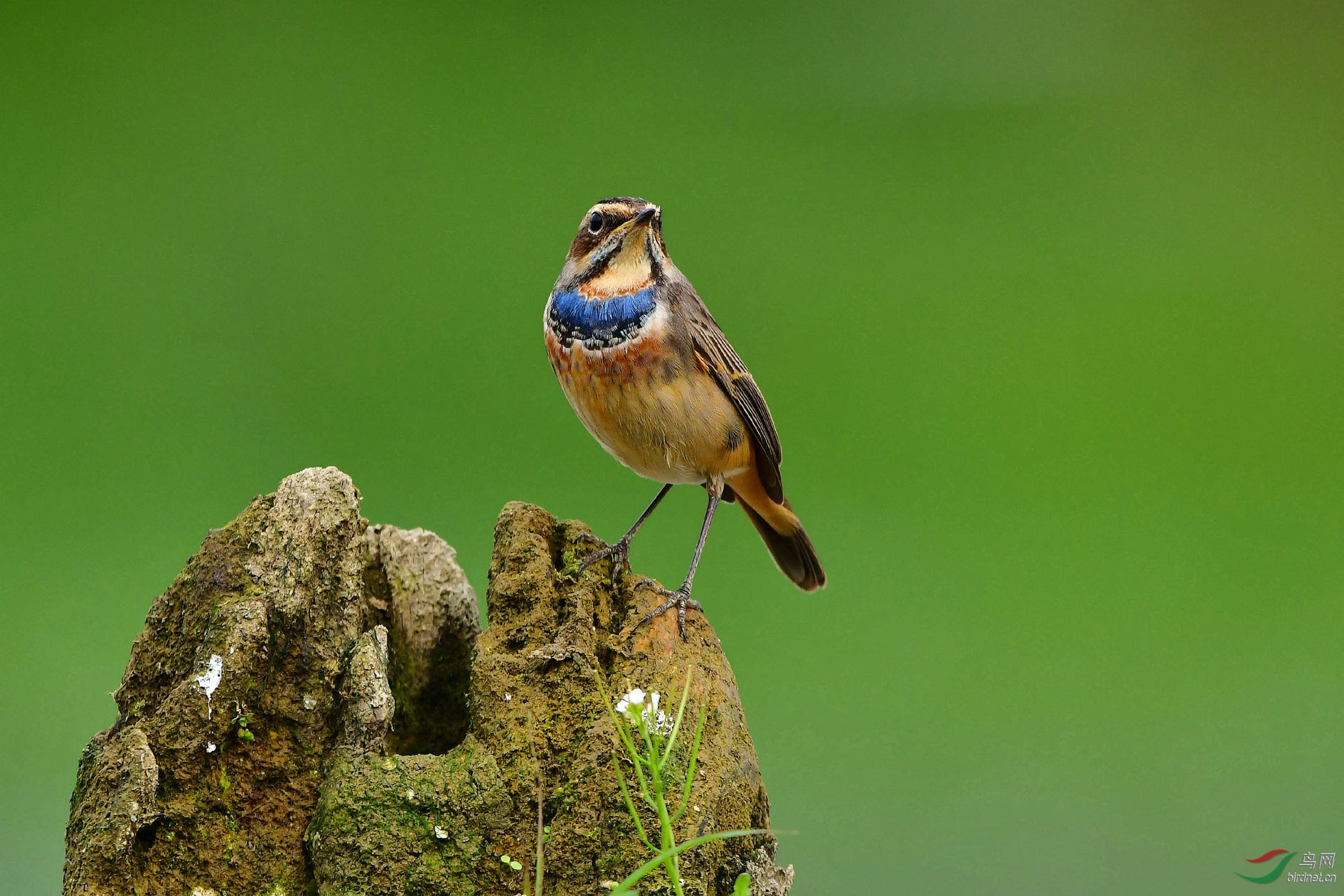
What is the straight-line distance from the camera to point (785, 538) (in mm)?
4117

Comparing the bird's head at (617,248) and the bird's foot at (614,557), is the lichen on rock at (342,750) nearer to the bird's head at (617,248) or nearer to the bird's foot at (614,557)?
the bird's foot at (614,557)

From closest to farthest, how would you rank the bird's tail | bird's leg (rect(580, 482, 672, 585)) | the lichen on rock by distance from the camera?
the lichen on rock < bird's leg (rect(580, 482, 672, 585)) < the bird's tail

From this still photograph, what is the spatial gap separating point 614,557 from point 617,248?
873 mm

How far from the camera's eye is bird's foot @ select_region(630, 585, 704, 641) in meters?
2.83

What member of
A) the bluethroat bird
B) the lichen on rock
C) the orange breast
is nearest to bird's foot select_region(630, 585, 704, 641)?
the lichen on rock

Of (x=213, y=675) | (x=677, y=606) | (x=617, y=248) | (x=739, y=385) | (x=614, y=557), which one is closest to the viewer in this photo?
(x=213, y=675)

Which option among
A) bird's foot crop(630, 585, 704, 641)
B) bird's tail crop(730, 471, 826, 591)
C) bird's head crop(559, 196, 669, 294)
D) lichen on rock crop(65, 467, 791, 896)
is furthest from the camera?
bird's tail crop(730, 471, 826, 591)

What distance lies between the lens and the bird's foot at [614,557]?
299 centimetres

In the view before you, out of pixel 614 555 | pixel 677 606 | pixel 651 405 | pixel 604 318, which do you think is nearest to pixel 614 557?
pixel 614 555

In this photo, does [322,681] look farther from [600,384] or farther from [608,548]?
[600,384]

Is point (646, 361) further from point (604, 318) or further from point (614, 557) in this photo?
point (614, 557)

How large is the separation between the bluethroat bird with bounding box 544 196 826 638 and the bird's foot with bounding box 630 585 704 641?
0.36 meters

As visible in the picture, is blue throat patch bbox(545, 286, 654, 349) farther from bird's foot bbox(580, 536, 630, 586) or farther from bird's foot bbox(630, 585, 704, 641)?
bird's foot bbox(630, 585, 704, 641)

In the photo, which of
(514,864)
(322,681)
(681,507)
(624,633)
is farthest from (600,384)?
(681,507)
